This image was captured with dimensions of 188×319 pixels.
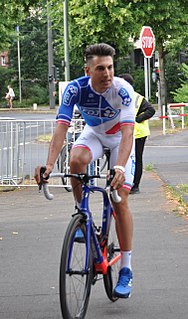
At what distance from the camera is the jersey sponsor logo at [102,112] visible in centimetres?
608

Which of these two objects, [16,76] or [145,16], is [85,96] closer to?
[145,16]

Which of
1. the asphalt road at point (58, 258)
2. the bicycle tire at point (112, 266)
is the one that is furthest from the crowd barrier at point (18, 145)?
the bicycle tire at point (112, 266)

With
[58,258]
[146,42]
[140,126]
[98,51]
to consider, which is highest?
[146,42]

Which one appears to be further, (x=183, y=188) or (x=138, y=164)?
(x=138, y=164)

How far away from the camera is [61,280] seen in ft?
17.3

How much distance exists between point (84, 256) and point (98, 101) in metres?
1.09

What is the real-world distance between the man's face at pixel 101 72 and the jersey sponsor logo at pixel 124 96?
98 mm

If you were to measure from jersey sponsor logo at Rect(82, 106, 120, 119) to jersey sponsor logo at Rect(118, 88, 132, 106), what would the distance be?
0.11m

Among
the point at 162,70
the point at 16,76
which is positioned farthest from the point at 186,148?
the point at 16,76

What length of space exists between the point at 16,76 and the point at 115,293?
71398 millimetres

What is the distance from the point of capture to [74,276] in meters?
5.48

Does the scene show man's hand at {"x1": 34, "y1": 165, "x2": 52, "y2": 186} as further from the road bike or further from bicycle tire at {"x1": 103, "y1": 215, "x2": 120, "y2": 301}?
bicycle tire at {"x1": 103, "y1": 215, "x2": 120, "y2": 301}

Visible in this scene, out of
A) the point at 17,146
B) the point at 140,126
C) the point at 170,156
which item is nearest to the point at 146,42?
the point at 170,156

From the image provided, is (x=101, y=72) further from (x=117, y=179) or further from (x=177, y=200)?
(x=177, y=200)
